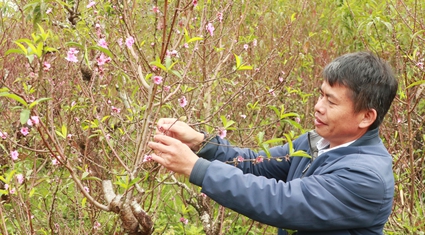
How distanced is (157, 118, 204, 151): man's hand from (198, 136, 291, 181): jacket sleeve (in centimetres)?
6

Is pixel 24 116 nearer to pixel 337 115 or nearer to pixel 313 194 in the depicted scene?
pixel 313 194

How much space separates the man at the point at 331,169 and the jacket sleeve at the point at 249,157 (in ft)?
0.11

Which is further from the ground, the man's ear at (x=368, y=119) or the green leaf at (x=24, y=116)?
the green leaf at (x=24, y=116)

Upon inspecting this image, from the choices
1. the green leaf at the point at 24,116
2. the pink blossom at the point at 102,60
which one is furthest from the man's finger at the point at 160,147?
the pink blossom at the point at 102,60

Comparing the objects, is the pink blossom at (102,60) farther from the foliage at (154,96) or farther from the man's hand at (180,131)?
the man's hand at (180,131)

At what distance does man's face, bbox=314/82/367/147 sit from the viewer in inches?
73.4

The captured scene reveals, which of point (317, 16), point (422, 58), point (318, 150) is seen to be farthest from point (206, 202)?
point (317, 16)

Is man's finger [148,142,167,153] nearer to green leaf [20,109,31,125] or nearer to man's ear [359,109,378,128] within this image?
green leaf [20,109,31,125]

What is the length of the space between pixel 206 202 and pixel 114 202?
1.40 m

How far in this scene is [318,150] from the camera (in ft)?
6.75

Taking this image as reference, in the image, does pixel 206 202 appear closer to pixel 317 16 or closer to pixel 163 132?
pixel 163 132

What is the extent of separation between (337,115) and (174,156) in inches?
26.6

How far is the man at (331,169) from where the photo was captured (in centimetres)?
164

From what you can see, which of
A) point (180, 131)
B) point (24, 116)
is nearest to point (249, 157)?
point (180, 131)
